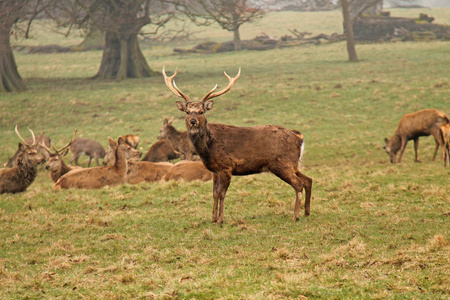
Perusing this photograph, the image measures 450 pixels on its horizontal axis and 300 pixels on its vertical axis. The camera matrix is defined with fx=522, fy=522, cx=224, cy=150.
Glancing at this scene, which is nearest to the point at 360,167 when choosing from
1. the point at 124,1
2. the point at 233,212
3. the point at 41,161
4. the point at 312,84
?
the point at 233,212

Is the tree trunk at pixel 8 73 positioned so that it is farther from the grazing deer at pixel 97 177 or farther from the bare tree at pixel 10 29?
the grazing deer at pixel 97 177

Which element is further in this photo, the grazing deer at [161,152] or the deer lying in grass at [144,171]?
the grazing deer at [161,152]

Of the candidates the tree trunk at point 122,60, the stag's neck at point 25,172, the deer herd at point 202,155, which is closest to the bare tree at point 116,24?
the tree trunk at point 122,60

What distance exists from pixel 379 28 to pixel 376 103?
2400 centimetres

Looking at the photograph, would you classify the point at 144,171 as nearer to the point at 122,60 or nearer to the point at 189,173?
the point at 189,173

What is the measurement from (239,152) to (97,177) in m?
5.19

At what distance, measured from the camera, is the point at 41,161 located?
12016 millimetres

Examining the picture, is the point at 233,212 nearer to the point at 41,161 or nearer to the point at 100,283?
the point at 100,283

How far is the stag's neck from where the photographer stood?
11859 millimetres

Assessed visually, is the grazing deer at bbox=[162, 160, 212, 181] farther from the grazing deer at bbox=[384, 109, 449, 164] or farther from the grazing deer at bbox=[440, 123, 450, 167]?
the grazing deer at bbox=[440, 123, 450, 167]

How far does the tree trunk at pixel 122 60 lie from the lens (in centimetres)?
3253

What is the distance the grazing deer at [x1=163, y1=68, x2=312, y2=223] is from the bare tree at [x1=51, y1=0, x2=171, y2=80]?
2230 cm

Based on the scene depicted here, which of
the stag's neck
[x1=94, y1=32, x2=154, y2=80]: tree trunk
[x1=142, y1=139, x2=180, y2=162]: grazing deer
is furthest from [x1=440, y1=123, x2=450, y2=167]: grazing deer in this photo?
[x1=94, y1=32, x2=154, y2=80]: tree trunk

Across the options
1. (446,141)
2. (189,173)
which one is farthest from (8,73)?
(446,141)
